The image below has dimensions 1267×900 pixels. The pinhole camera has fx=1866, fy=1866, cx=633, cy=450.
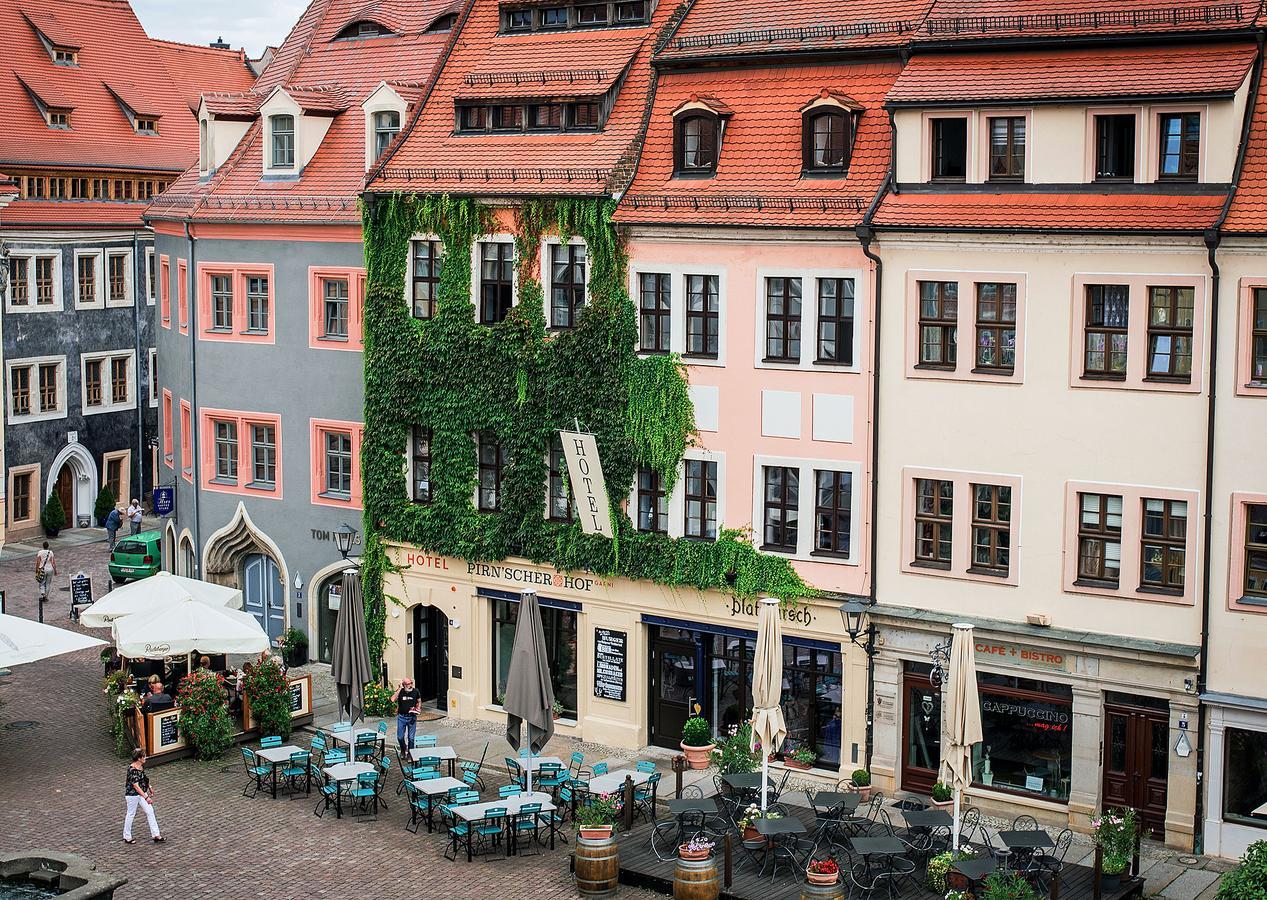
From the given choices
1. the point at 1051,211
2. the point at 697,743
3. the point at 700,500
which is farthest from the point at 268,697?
the point at 1051,211

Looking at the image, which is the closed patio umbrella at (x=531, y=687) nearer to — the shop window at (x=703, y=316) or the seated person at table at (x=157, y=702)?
the shop window at (x=703, y=316)

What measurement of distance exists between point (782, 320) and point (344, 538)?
11.1 m

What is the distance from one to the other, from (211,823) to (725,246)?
1402 centimetres

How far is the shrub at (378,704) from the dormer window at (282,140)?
1260cm

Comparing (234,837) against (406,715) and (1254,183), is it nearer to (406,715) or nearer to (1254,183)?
(406,715)

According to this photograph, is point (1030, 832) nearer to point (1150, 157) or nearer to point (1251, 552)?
point (1251, 552)

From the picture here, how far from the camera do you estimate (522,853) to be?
102 feet

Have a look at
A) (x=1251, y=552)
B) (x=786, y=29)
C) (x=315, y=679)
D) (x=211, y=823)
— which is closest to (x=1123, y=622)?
(x=1251, y=552)

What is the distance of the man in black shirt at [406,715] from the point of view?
36.0m

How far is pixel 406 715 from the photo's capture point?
118 ft

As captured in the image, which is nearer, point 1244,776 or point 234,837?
point 1244,776

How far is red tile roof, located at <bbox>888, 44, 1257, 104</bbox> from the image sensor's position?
1178 inches

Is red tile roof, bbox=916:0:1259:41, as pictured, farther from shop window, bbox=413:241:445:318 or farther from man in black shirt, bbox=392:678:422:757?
man in black shirt, bbox=392:678:422:757

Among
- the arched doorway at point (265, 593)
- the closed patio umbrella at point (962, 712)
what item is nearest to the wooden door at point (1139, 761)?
the closed patio umbrella at point (962, 712)
